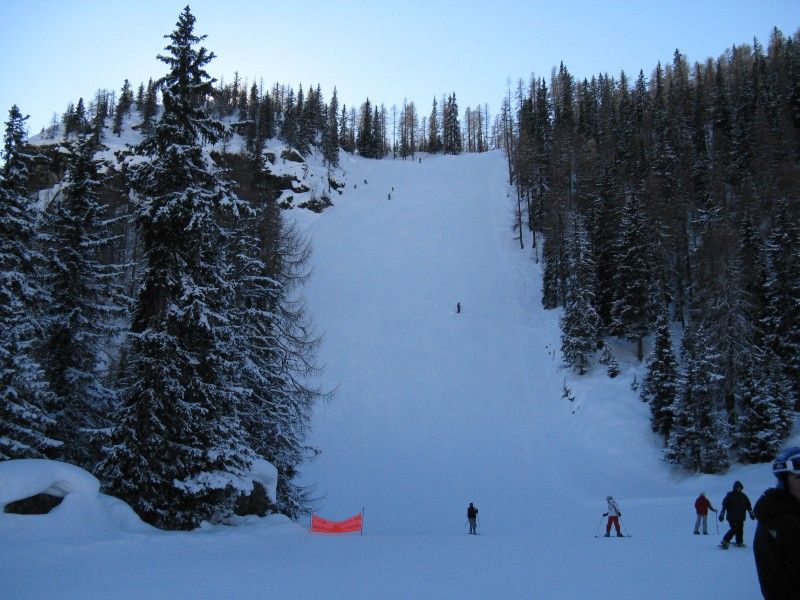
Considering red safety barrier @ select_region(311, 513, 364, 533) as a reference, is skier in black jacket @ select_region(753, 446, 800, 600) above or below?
above

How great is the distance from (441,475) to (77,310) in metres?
19.6

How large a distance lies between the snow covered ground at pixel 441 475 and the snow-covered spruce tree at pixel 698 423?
1.13 m

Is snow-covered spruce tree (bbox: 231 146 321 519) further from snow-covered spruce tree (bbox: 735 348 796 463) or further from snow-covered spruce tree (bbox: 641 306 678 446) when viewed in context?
snow-covered spruce tree (bbox: 735 348 796 463)

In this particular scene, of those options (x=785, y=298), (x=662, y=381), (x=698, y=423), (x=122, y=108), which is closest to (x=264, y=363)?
(x=698, y=423)

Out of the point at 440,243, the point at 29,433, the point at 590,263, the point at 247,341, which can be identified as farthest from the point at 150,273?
the point at 440,243

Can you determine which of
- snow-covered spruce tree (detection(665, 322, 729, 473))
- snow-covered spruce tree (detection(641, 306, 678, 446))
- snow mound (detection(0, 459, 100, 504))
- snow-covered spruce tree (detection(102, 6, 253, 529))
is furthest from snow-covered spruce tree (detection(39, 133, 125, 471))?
snow-covered spruce tree (detection(641, 306, 678, 446))

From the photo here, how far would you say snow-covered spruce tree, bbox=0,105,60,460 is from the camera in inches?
565

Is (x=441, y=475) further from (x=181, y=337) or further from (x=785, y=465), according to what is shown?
(x=785, y=465)

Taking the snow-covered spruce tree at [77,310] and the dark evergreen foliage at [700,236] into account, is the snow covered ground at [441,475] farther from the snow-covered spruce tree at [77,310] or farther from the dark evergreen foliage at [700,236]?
the snow-covered spruce tree at [77,310]

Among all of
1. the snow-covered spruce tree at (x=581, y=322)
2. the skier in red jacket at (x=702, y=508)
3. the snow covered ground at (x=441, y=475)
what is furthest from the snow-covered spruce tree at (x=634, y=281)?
the skier in red jacket at (x=702, y=508)

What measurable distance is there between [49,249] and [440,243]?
49.5 meters

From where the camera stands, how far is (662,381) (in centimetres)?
3058

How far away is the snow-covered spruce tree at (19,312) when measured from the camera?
1434 cm

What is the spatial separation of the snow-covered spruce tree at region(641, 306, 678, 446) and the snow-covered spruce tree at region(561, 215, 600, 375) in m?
5.74
